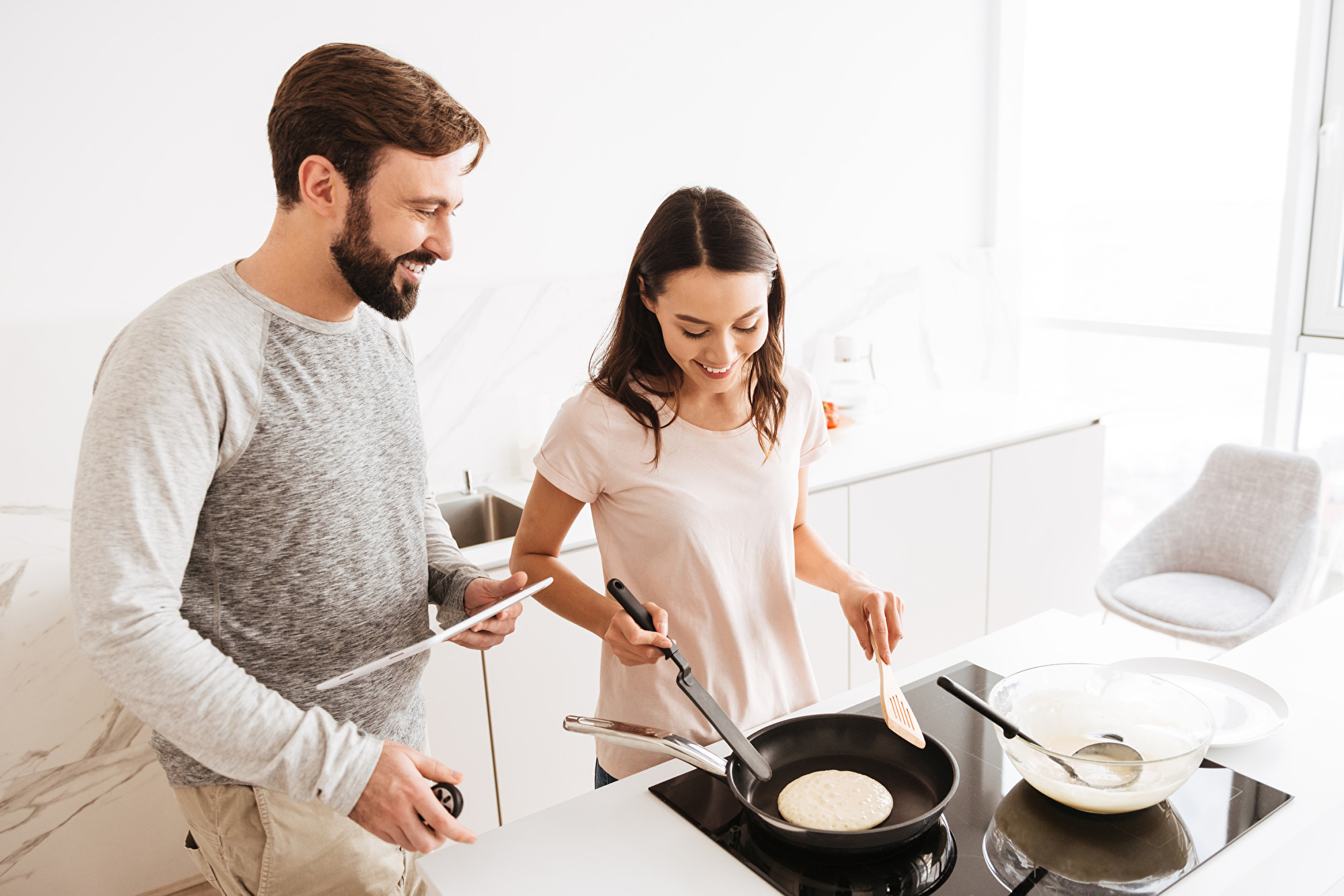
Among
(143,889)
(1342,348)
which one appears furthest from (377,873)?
(1342,348)

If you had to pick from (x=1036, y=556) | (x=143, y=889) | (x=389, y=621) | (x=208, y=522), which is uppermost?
(x=208, y=522)

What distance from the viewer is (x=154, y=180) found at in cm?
210

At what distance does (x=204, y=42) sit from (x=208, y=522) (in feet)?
4.87

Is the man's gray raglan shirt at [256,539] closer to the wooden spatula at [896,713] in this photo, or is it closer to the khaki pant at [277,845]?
the khaki pant at [277,845]

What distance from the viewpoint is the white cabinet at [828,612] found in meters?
2.53

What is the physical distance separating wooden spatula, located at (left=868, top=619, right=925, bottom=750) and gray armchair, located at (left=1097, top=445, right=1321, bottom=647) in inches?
68.9

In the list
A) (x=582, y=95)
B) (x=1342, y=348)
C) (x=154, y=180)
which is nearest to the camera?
(x=154, y=180)

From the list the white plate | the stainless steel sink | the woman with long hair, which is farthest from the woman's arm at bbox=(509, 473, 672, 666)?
the stainless steel sink

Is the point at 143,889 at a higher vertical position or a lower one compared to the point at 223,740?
lower

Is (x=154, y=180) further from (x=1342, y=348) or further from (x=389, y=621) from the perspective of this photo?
(x=1342, y=348)

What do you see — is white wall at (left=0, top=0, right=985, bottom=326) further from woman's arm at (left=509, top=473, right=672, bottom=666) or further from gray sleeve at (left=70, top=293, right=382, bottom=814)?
woman's arm at (left=509, top=473, right=672, bottom=666)

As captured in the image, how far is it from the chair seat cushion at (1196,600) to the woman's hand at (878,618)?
5.51 ft

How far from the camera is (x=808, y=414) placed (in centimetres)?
155

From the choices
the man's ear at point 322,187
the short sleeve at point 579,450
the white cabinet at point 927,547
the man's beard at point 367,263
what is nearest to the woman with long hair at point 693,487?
the short sleeve at point 579,450
